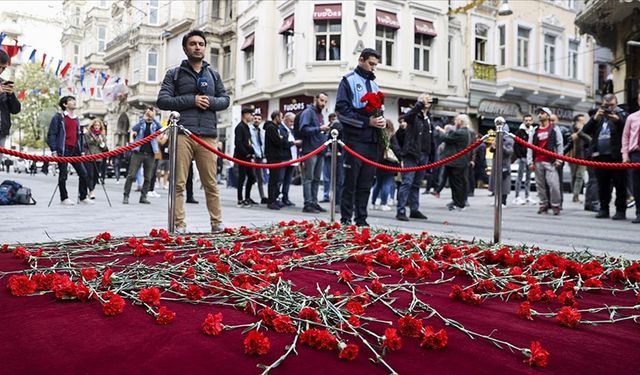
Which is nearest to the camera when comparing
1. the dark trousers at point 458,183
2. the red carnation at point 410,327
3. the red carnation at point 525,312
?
the red carnation at point 410,327

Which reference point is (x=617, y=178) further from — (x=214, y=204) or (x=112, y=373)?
(x=112, y=373)

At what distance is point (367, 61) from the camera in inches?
261

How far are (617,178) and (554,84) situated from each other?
22614 mm

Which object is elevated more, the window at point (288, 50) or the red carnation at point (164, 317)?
the window at point (288, 50)

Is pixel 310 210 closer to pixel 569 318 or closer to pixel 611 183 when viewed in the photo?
pixel 611 183

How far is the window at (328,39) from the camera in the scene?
2420cm

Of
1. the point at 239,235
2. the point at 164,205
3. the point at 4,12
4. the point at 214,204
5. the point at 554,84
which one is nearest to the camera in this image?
the point at 239,235

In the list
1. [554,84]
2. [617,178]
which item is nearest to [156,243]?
[617,178]

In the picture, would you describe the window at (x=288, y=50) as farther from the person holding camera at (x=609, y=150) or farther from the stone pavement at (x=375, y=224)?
the person holding camera at (x=609, y=150)

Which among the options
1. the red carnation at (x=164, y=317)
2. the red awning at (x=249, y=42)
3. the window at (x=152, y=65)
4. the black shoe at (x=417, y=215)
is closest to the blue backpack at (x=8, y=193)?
the black shoe at (x=417, y=215)

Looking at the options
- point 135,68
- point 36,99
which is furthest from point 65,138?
point 36,99

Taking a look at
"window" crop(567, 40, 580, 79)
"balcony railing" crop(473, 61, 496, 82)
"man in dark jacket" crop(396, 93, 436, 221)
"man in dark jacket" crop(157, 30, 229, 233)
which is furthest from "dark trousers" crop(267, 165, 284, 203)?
"window" crop(567, 40, 580, 79)

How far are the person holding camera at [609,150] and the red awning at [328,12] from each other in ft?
51.5

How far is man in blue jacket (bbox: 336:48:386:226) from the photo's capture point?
6582mm
